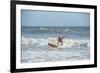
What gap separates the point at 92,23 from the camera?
1724mm

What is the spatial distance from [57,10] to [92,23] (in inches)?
13.7

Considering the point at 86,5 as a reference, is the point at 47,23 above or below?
below

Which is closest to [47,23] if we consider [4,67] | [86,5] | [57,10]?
[57,10]

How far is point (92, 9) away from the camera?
5.62 feet

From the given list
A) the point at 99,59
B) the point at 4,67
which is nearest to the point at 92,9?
the point at 99,59

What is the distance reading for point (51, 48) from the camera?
5.31ft

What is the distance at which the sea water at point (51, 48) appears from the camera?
155 cm

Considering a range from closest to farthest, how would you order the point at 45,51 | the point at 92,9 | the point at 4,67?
1. the point at 4,67
2. the point at 45,51
3. the point at 92,9

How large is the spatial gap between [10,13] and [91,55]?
0.80m

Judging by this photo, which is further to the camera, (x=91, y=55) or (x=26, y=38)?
(x=91, y=55)

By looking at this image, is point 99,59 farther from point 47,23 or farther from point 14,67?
point 14,67

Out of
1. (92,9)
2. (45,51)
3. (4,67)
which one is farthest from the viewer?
(92,9)

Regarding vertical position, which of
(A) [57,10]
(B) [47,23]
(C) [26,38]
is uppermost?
(A) [57,10]

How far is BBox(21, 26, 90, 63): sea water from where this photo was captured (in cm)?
155
